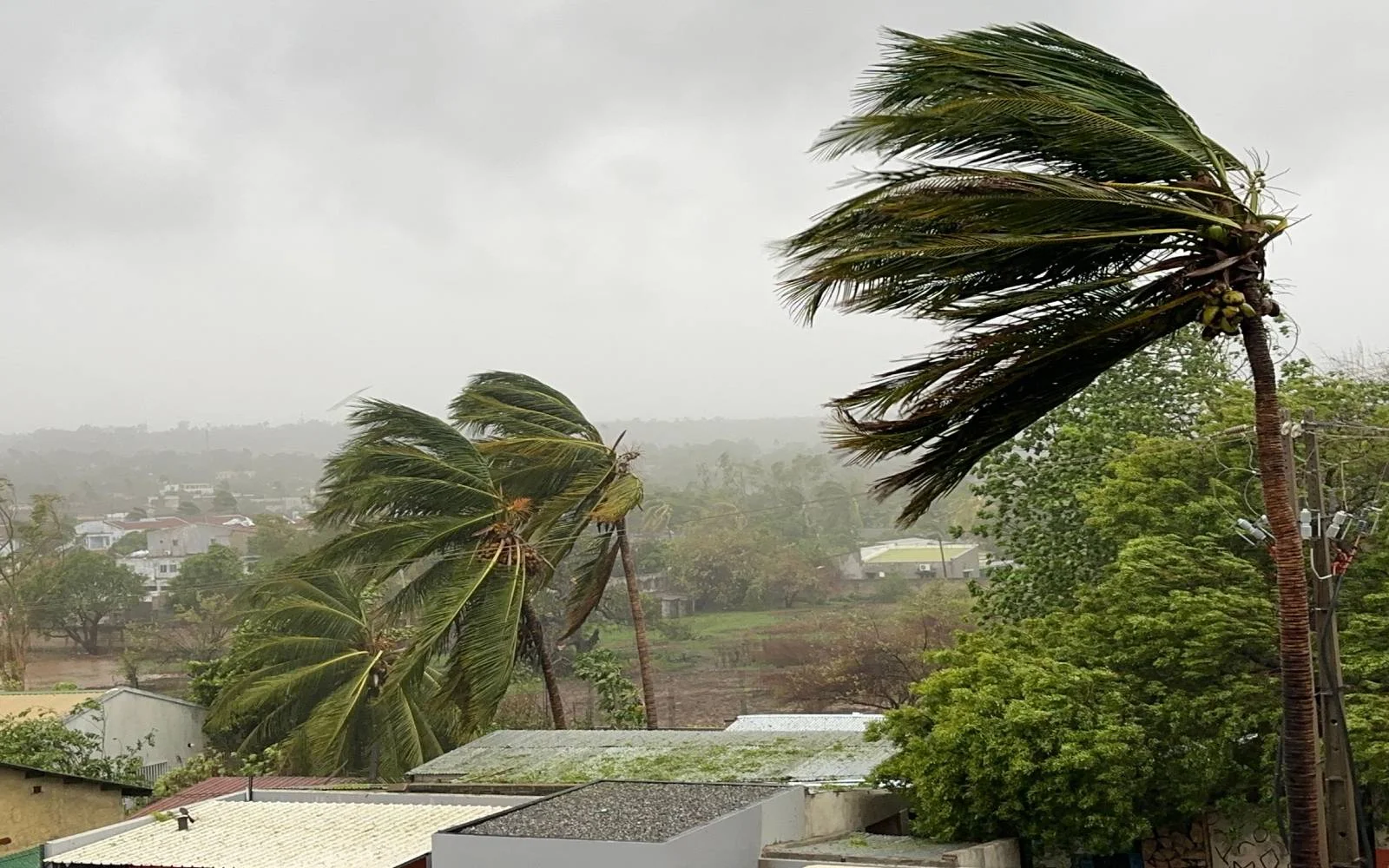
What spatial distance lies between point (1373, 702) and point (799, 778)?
19.3ft

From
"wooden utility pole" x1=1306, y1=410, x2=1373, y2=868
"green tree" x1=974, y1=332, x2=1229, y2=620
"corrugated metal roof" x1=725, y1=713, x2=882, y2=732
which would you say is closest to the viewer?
"wooden utility pole" x1=1306, y1=410, x2=1373, y2=868

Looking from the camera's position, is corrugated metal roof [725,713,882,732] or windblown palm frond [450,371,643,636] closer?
corrugated metal roof [725,713,882,732]

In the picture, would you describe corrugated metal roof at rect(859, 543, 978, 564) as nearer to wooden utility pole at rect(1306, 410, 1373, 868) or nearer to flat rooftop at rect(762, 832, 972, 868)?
flat rooftop at rect(762, 832, 972, 868)

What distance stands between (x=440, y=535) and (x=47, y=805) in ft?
23.4

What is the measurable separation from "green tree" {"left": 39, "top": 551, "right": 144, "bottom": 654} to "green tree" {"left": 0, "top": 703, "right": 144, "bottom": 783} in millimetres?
35176

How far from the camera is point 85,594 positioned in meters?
61.9

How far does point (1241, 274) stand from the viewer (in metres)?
6.79

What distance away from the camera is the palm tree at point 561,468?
2294 centimetres

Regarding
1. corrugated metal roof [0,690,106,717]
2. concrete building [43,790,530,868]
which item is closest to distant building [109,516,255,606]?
corrugated metal roof [0,690,106,717]

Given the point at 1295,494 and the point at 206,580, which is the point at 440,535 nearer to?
the point at 1295,494

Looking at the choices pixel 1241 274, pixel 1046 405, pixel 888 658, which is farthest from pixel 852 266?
pixel 888 658

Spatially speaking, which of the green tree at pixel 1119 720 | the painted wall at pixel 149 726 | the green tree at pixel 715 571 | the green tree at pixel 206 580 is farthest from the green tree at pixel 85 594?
the green tree at pixel 1119 720

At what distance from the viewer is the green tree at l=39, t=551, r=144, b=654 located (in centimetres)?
6050

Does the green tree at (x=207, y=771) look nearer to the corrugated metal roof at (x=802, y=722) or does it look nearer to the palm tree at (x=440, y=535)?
the palm tree at (x=440, y=535)
